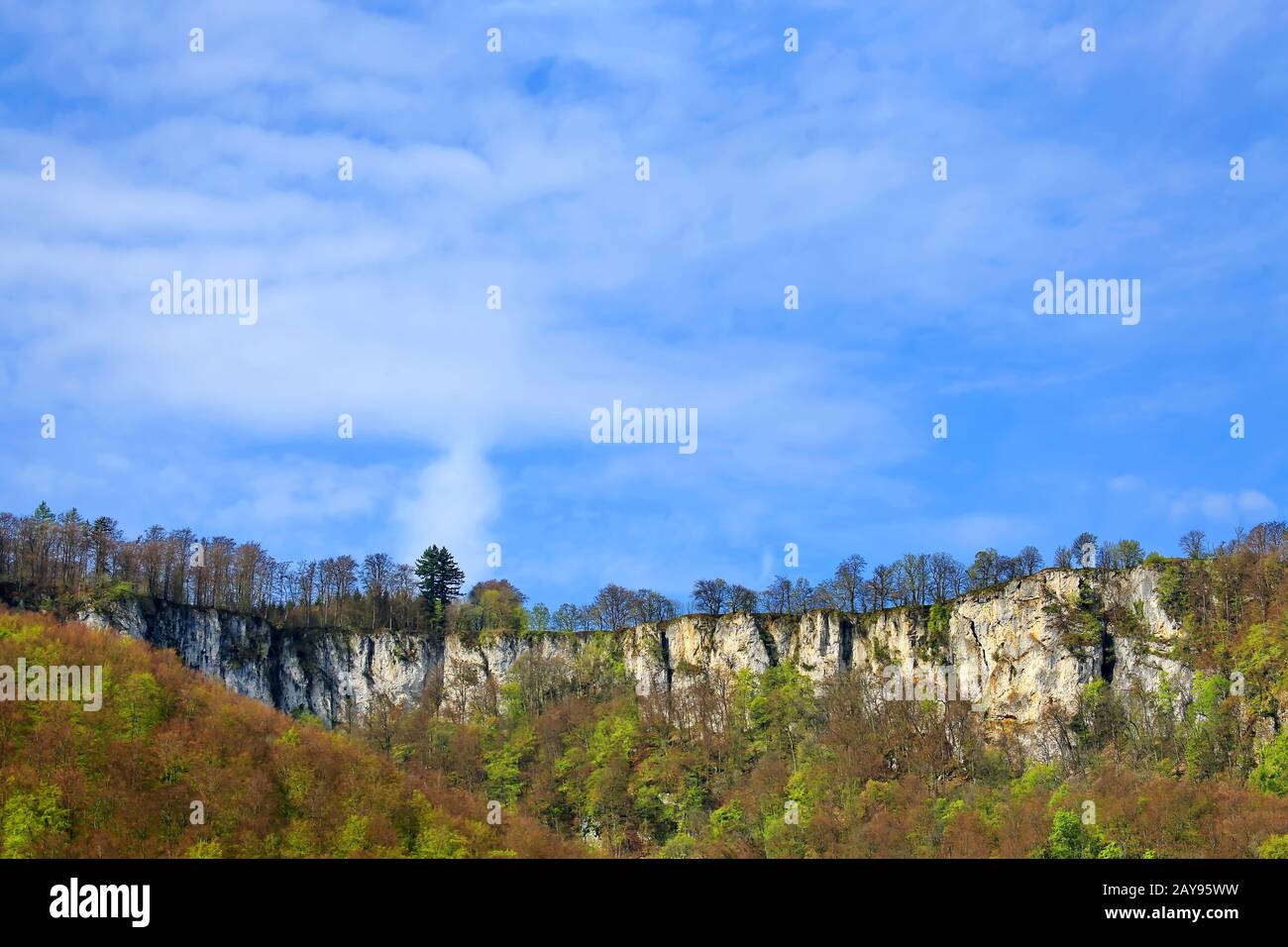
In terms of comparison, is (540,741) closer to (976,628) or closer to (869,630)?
(869,630)

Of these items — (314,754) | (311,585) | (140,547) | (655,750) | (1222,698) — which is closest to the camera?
(314,754)

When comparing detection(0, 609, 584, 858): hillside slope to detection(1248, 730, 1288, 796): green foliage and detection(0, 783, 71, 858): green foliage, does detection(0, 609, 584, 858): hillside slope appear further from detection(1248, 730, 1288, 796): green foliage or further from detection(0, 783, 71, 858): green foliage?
detection(1248, 730, 1288, 796): green foliage

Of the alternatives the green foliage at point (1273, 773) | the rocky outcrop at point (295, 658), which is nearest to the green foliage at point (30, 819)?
the rocky outcrop at point (295, 658)

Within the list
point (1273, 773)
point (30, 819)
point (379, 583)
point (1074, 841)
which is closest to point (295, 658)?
point (379, 583)

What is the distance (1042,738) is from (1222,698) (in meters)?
15.0

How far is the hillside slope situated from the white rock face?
44999 millimetres

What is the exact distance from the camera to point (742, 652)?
133 m

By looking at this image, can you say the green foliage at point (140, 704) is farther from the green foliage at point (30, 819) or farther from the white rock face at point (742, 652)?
the white rock face at point (742, 652)

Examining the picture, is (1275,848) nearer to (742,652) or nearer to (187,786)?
(187,786)

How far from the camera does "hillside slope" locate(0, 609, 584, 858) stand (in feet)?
193

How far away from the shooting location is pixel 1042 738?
107 meters

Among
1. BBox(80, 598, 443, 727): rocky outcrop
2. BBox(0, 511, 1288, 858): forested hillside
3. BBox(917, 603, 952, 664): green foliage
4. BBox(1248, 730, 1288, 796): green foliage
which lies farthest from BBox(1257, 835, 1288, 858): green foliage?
BBox(80, 598, 443, 727): rocky outcrop

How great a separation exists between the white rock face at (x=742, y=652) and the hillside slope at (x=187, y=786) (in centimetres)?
4500
